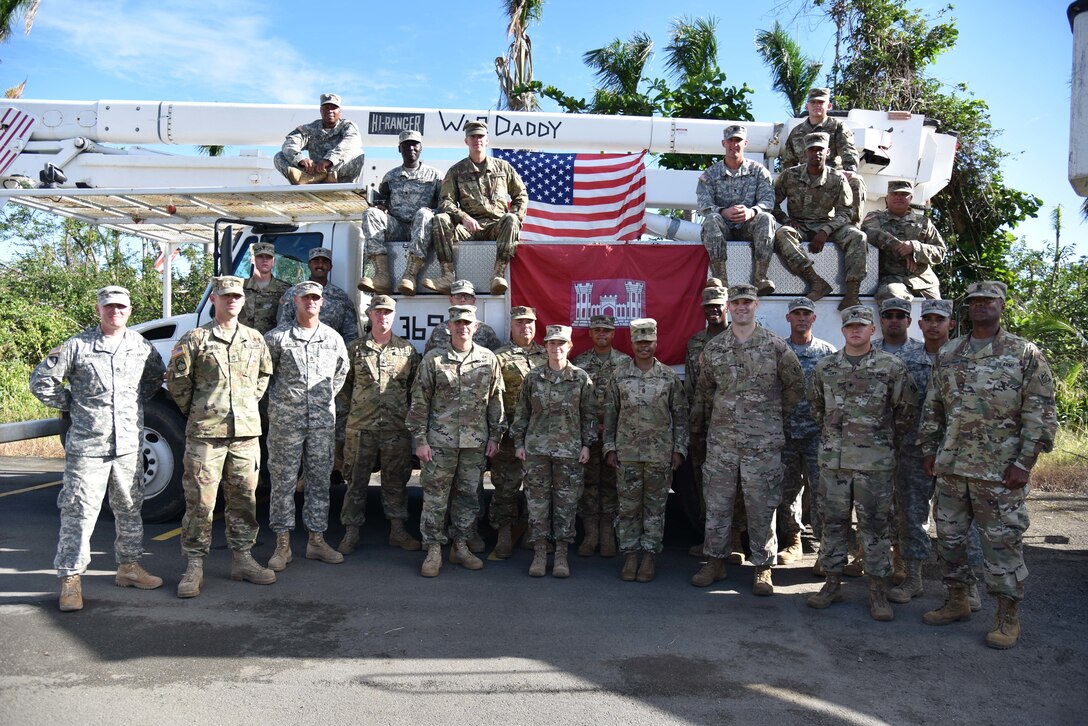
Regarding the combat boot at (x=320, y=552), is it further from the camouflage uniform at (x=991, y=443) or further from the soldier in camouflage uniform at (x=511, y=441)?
the camouflage uniform at (x=991, y=443)

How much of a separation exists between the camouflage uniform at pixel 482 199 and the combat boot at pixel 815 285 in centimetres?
237

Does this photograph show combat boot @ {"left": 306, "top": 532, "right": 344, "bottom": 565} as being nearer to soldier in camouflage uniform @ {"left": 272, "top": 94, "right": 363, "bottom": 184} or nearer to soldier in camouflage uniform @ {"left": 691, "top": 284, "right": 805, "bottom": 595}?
soldier in camouflage uniform @ {"left": 691, "top": 284, "right": 805, "bottom": 595}

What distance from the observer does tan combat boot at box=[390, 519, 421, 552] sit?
6.10 metres

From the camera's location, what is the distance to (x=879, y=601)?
15.9 feet

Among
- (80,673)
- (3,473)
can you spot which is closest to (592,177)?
(80,673)

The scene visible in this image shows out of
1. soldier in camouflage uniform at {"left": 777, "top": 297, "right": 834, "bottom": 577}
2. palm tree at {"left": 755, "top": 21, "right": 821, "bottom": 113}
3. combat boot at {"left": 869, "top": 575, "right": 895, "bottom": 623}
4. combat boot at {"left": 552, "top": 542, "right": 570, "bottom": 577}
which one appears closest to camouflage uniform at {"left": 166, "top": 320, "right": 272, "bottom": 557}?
combat boot at {"left": 552, "top": 542, "right": 570, "bottom": 577}

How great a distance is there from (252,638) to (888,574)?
3788 millimetres

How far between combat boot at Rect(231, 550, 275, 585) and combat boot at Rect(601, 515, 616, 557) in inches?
95.1

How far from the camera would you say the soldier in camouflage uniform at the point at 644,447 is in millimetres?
5465

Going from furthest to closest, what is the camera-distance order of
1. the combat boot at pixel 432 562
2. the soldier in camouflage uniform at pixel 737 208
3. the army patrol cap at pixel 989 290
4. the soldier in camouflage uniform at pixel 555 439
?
the soldier in camouflage uniform at pixel 737 208 → the soldier in camouflage uniform at pixel 555 439 → the combat boot at pixel 432 562 → the army patrol cap at pixel 989 290

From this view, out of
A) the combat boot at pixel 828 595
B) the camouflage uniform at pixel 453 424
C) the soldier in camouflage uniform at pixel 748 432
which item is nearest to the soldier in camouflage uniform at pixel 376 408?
the camouflage uniform at pixel 453 424

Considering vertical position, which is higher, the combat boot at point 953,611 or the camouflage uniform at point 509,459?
the camouflage uniform at point 509,459

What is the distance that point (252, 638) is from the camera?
431 cm

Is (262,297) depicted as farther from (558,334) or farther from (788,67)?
(788,67)
